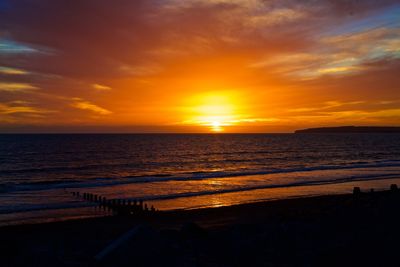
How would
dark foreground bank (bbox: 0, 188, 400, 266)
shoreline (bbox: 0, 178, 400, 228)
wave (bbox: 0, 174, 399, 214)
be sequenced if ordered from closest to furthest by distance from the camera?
dark foreground bank (bbox: 0, 188, 400, 266)
shoreline (bbox: 0, 178, 400, 228)
wave (bbox: 0, 174, 399, 214)

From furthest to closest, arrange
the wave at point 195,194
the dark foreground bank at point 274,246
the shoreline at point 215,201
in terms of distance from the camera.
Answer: the wave at point 195,194 → the shoreline at point 215,201 → the dark foreground bank at point 274,246

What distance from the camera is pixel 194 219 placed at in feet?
79.5

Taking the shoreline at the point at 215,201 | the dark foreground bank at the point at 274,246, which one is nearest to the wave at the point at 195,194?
the shoreline at the point at 215,201

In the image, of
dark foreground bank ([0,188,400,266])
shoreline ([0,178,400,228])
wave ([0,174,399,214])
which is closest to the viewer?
dark foreground bank ([0,188,400,266])

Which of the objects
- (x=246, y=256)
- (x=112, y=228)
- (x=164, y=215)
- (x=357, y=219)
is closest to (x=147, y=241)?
(x=246, y=256)

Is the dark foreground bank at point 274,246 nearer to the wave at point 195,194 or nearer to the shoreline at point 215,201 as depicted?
the shoreline at point 215,201

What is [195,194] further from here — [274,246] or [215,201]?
[274,246]

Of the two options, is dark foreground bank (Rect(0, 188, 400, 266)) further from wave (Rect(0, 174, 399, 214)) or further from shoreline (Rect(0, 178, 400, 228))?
wave (Rect(0, 174, 399, 214))

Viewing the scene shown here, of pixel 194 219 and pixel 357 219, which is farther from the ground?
pixel 357 219

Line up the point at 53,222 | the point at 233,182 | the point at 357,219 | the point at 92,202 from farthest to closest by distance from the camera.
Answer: the point at 233,182
the point at 92,202
the point at 53,222
the point at 357,219

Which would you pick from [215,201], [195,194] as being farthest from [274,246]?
[195,194]

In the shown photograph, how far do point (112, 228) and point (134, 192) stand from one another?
17397mm

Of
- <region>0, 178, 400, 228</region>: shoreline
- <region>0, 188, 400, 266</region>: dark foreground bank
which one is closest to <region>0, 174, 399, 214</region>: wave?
<region>0, 178, 400, 228</region>: shoreline

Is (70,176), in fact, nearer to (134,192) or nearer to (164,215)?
(134,192)
